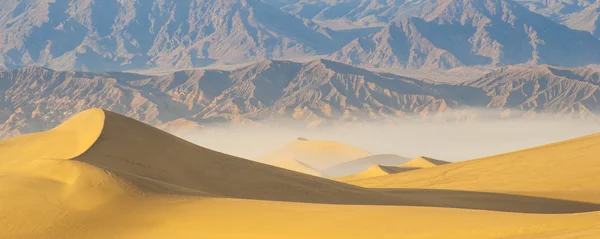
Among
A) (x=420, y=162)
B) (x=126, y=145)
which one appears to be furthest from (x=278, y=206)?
(x=420, y=162)

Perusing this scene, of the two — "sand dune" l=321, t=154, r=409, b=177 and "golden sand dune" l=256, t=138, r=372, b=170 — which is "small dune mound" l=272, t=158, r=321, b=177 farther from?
"golden sand dune" l=256, t=138, r=372, b=170

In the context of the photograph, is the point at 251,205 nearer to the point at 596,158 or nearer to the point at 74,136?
the point at 74,136

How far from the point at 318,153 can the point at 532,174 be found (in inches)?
4478

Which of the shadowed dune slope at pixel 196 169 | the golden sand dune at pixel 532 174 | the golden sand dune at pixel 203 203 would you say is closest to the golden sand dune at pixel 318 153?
the golden sand dune at pixel 532 174

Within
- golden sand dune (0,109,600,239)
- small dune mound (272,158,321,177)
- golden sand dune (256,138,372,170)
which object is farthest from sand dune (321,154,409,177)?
golden sand dune (0,109,600,239)

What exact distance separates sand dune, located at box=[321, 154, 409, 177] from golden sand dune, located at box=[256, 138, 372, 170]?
494 cm

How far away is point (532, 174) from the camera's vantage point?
124 ft

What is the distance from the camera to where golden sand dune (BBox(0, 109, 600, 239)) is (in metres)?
17.4

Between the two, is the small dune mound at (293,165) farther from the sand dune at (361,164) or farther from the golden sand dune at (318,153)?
the golden sand dune at (318,153)

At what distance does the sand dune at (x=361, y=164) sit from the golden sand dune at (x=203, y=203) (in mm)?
93003

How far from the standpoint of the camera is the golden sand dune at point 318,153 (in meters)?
144

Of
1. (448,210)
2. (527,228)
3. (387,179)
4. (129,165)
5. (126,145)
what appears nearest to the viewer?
(527,228)

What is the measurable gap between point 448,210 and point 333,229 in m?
3.40

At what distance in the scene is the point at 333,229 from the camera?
17.5 m
